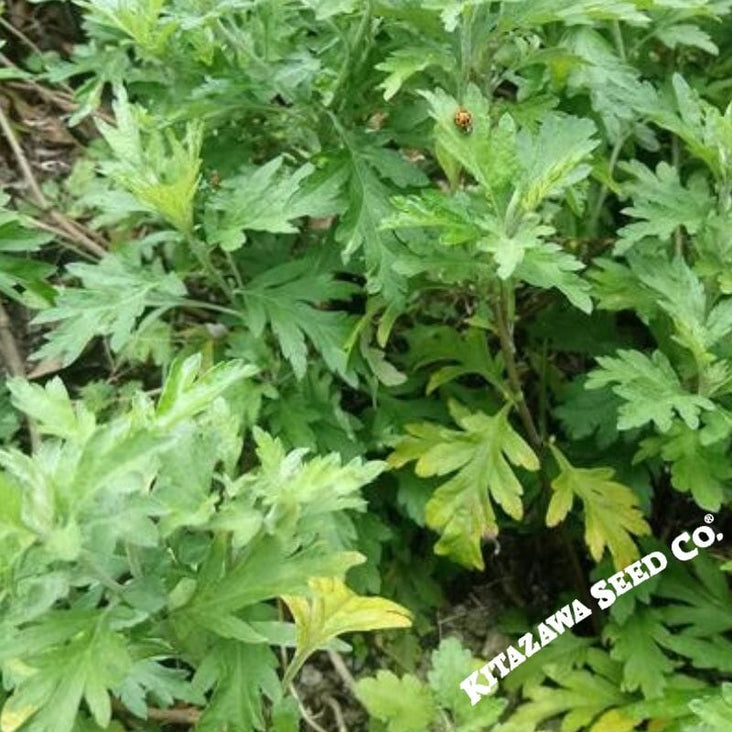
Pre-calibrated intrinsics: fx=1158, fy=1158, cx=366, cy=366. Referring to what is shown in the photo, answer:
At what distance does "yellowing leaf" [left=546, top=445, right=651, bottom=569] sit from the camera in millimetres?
1990

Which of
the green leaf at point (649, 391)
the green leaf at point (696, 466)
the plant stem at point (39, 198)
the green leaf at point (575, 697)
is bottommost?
the green leaf at point (575, 697)

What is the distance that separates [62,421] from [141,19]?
873 mm

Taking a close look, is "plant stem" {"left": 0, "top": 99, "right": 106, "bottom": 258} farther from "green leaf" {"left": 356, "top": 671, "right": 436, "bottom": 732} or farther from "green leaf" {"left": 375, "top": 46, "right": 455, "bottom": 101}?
"green leaf" {"left": 356, "top": 671, "right": 436, "bottom": 732}

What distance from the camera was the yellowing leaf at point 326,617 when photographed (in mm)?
1633

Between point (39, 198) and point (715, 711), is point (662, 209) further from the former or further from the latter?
point (39, 198)

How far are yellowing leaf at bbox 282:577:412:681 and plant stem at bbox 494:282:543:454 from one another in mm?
509

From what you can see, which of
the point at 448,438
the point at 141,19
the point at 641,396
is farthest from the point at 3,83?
the point at 641,396

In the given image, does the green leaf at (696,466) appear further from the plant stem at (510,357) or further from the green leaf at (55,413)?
the green leaf at (55,413)

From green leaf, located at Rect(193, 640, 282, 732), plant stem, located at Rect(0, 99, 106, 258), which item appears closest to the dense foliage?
green leaf, located at Rect(193, 640, 282, 732)

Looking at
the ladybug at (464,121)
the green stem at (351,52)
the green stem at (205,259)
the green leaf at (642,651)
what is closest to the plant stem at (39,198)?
the green stem at (205,259)

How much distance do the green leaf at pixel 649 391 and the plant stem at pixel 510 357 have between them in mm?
149

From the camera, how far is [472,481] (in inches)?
77.2

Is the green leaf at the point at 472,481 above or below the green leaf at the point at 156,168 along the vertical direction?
below

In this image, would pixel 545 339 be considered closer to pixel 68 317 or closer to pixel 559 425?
pixel 559 425
